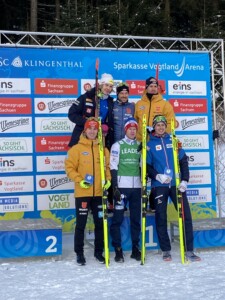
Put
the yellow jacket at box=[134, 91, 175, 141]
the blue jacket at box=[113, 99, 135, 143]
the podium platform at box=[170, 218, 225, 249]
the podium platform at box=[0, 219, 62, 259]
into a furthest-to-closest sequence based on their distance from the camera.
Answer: the yellow jacket at box=[134, 91, 175, 141]
the blue jacket at box=[113, 99, 135, 143]
the podium platform at box=[170, 218, 225, 249]
the podium platform at box=[0, 219, 62, 259]

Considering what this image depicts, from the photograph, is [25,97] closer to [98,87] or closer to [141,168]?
[98,87]

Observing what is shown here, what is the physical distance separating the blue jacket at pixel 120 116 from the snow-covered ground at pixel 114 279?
1607 millimetres

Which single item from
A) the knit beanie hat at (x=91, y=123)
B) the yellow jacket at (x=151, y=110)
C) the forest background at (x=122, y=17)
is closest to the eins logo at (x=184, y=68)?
the yellow jacket at (x=151, y=110)

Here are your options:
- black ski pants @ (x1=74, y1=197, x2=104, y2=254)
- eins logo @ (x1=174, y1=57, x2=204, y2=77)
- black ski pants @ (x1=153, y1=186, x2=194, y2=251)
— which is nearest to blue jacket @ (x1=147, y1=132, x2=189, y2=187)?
black ski pants @ (x1=153, y1=186, x2=194, y2=251)

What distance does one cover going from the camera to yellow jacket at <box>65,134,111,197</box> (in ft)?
18.4

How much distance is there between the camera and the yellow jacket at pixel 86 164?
18.4ft

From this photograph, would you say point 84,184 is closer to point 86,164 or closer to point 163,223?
point 86,164

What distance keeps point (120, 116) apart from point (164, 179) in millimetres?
1161

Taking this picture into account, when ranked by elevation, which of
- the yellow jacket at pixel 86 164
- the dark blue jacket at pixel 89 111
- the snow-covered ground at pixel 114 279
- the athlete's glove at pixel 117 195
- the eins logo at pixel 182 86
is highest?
the eins logo at pixel 182 86

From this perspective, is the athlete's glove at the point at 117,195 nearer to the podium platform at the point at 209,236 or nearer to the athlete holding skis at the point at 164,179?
the athlete holding skis at the point at 164,179

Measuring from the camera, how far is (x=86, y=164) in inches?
222

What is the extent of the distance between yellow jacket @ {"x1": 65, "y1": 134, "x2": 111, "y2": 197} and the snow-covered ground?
89cm

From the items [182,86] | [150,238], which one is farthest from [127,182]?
[182,86]

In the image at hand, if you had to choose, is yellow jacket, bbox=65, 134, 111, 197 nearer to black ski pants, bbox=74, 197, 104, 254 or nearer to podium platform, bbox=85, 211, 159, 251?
black ski pants, bbox=74, 197, 104, 254
